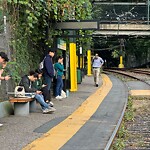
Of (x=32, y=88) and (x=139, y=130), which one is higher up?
(x=32, y=88)

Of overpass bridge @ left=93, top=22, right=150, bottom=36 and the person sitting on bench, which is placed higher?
overpass bridge @ left=93, top=22, right=150, bottom=36

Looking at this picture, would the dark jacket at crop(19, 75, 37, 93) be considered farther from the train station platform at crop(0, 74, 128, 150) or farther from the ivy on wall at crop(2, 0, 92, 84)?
the ivy on wall at crop(2, 0, 92, 84)

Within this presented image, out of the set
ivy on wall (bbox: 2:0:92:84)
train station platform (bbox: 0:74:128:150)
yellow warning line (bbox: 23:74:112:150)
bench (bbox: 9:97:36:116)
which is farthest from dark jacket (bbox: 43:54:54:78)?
bench (bbox: 9:97:36:116)

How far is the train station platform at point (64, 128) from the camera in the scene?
7395mm

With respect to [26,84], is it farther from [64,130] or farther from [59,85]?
[59,85]

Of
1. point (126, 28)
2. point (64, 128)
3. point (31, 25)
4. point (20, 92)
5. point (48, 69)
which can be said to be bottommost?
point (64, 128)

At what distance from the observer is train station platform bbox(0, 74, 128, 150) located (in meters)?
7.39

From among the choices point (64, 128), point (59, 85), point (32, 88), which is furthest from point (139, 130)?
point (59, 85)

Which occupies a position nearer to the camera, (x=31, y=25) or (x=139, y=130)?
(x=139, y=130)

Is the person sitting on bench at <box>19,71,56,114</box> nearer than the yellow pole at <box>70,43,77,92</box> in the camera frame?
Yes

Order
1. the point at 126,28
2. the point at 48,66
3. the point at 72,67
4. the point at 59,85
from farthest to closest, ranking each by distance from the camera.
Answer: the point at 126,28 < the point at 72,67 < the point at 59,85 < the point at 48,66

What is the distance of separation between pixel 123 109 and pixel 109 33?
30.0 meters

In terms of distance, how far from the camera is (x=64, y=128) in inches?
Answer: 357

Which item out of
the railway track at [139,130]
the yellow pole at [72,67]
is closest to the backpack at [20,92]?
the railway track at [139,130]
